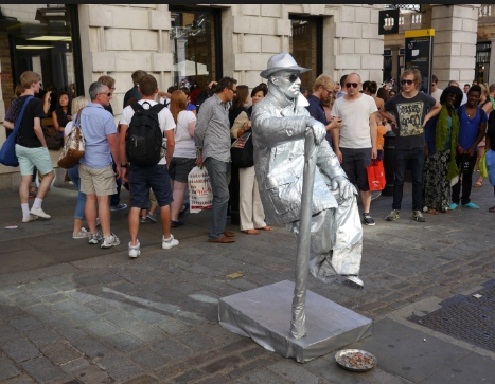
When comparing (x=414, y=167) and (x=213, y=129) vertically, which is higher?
(x=213, y=129)

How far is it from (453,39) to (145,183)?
15378 mm

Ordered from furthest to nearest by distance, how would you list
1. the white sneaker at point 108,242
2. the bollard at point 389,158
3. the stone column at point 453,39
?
the stone column at point 453,39, the bollard at point 389,158, the white sneaker at point 108,242

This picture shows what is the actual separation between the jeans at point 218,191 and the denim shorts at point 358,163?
1699 mm

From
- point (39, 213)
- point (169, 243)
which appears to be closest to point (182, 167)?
point (169, 243)

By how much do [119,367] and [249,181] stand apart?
11.9 feet

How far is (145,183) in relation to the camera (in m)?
5.88

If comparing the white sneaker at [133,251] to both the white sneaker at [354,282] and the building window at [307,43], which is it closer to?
the white sneaker at [354,282]

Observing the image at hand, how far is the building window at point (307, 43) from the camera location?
14523 mm

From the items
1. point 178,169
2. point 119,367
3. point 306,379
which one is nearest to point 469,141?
point 178,169

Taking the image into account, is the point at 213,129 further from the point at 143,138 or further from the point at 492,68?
the point at 492,68

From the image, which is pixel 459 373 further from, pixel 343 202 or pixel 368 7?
pixel 368 7

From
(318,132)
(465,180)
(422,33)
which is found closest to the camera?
(318,132)

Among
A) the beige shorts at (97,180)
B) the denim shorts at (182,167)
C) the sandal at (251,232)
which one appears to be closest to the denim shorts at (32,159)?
the beige shorts at (97,180)

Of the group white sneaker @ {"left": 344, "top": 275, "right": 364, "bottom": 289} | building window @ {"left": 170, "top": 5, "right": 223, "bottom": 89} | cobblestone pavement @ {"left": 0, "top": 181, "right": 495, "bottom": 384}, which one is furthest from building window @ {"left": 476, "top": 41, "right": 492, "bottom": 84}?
white sneaker @ {"left": 344, "top": 275, "right": 364, "bottom": 289}
